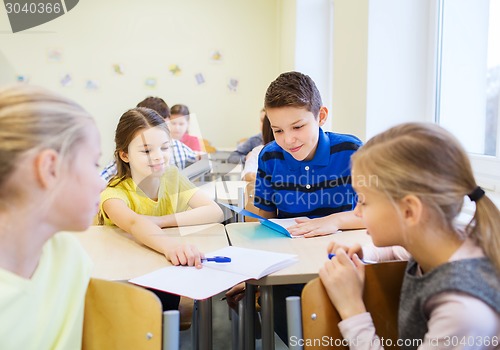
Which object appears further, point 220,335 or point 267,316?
point 220,335

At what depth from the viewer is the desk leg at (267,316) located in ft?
3.75

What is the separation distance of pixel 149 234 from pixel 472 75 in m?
1.83

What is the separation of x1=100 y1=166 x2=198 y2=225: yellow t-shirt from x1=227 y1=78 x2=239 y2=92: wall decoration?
11.9 feet

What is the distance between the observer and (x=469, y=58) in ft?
7.64

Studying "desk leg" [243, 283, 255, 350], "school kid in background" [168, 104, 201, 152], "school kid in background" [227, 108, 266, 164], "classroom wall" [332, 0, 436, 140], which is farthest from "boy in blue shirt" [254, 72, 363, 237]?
"school kid in background" [168, 104, 201, 152]

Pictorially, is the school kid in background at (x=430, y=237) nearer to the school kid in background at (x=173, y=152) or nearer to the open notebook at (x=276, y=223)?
the open notebook at (x=276, y=223)

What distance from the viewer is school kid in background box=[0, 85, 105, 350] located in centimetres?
75

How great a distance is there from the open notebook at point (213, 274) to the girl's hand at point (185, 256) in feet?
0.06

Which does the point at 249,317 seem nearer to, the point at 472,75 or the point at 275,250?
the point at 275,250

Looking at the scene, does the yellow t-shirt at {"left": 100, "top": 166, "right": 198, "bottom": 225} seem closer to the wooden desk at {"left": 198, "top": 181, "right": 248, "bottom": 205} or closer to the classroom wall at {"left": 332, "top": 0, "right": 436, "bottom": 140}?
the wooden desk at {"left": 198, "top": 181, "right": 248, "bottom": 205}

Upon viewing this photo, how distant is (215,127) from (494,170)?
3784 millimetres

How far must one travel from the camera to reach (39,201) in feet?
2.57

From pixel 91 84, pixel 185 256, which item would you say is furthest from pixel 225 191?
pixel 91 84

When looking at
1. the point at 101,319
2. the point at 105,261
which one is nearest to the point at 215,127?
the point at 105,261
